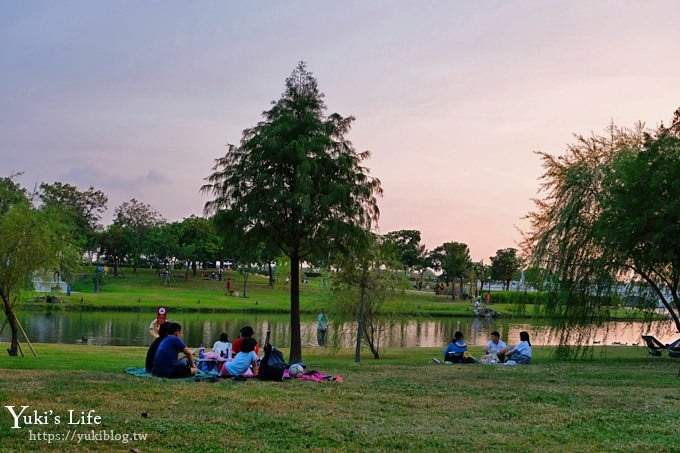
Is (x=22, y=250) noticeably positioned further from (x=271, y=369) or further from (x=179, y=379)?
(x=271, y=369)

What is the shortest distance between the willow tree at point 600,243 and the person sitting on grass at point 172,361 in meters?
12.8

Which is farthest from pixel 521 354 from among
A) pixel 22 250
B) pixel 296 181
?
pixel 22 250

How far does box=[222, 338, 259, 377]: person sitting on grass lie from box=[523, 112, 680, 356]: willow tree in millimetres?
11543

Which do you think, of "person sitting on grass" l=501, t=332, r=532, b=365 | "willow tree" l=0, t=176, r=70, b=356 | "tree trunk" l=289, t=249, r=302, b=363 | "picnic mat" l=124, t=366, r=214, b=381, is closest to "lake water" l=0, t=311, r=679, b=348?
"tree trunk" l=289, t=249, r=302, b=363

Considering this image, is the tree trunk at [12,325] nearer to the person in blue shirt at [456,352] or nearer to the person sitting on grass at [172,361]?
the person sitting on grass at [172,361]

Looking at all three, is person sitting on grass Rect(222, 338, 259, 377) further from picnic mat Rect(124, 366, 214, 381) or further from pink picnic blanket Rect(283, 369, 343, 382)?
pink picnic blanket Rect(283, 369, 343, 382)

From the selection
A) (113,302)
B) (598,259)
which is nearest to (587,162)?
(598,259)

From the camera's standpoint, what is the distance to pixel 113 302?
63281 mm

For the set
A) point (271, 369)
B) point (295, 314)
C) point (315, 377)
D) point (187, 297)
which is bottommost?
point (187, 297)

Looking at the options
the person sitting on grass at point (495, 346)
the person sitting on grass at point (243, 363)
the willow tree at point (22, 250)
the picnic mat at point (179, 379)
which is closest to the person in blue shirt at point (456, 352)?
the person sitting on grass at point (495, 346)

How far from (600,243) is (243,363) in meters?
13.4

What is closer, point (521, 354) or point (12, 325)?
point (521, 354)

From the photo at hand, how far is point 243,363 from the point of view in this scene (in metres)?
13.9

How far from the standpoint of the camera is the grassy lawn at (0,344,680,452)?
839 cm
